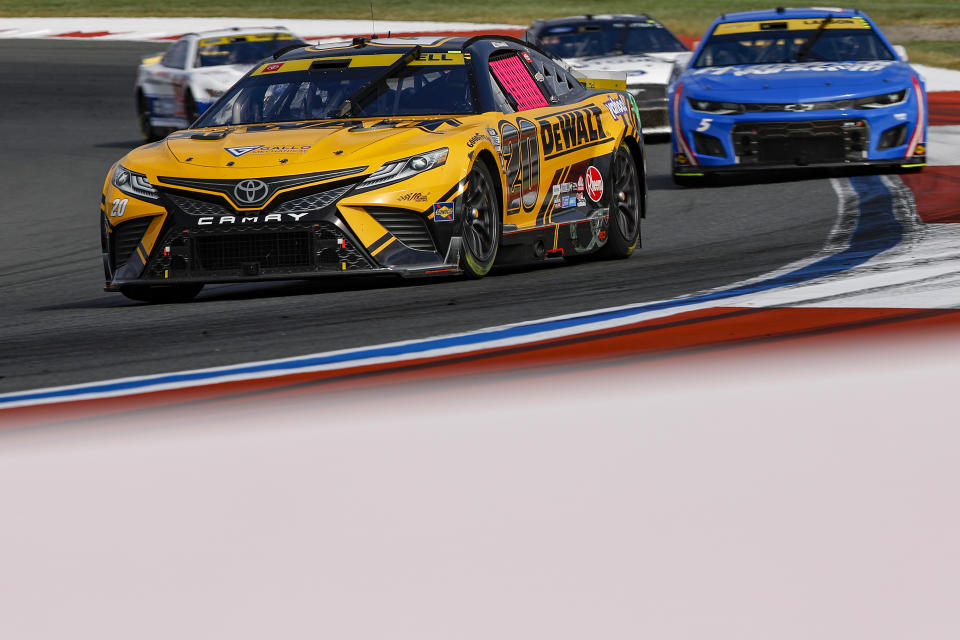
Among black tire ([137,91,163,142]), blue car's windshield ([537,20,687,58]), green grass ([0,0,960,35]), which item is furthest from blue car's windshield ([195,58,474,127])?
green grass ([0,0,960,35])

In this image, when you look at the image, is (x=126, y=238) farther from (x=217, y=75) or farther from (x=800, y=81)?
(x=217, y=75)

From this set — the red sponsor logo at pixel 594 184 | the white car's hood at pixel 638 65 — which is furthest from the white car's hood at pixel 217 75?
the red sponsor logo at pixel 594 184

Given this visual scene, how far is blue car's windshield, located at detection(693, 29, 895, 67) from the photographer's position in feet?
48.7

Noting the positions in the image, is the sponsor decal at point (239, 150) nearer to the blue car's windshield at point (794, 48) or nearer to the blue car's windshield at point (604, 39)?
the blue car's windshield at point (794, 48)

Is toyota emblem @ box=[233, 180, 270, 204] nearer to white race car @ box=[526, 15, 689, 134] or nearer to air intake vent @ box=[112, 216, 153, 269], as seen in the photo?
air intake vent @ box=[112, 216, 153, 269]

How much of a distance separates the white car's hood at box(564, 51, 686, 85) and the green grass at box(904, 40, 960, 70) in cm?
1104

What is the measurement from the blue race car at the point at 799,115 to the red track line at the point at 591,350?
692cm

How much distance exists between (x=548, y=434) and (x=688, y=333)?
1.81 meters

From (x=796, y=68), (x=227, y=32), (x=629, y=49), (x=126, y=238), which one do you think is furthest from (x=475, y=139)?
(x=227, y=32)

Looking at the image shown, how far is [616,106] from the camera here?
10328 millimetres

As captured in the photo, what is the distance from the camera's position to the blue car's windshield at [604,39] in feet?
62.7

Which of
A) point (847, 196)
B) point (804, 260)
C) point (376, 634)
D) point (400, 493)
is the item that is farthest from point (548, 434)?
point (847, 196)

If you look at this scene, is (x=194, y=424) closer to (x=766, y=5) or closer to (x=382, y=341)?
(x=382, y=341)

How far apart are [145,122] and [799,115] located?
31.7 ft
